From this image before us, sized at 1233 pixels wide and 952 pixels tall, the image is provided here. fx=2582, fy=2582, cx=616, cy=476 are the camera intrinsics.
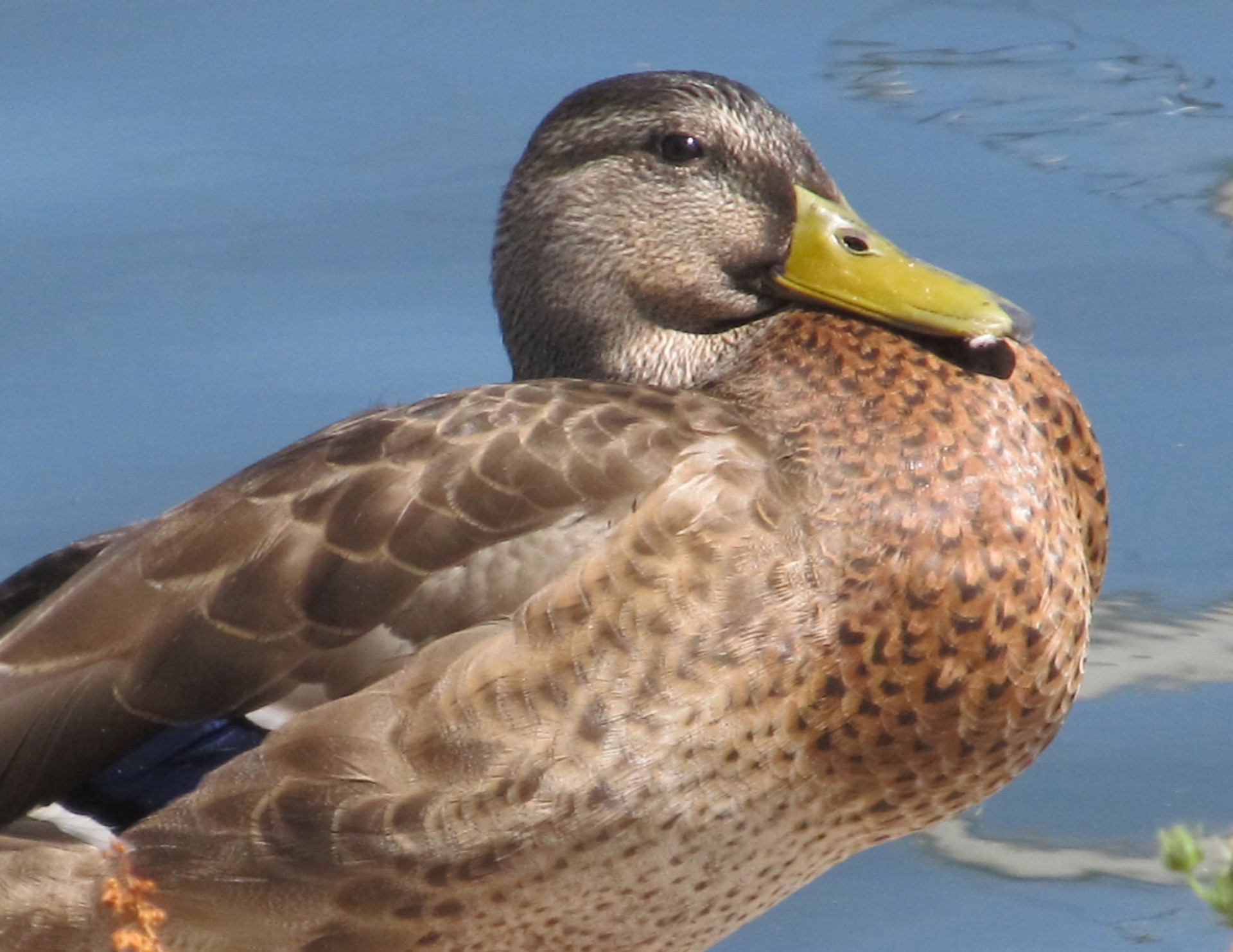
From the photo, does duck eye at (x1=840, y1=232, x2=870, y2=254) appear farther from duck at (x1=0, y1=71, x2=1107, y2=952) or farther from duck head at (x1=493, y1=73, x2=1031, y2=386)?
duck at (x1=0, y1=71, x2=1107, y2=952)

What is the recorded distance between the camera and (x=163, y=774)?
3721 millimetres

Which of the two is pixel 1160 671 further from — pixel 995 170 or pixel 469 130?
pixel 469 130

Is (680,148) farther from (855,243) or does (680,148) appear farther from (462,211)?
(462,211)

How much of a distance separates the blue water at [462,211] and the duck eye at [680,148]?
1.49 meters

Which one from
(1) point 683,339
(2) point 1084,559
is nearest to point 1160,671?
(2) point 1084,559

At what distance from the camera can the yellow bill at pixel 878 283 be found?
394 cm

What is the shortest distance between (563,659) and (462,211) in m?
3.01

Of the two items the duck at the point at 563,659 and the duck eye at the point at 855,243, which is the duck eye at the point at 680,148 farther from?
the duck at the point at 563,659

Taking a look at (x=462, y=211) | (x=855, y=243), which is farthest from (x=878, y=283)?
(x=462, y=211)

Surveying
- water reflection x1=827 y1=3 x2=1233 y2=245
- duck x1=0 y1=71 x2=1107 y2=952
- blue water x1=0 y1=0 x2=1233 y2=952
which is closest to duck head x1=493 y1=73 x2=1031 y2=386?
duck x1=0 y1=71 x2=1107 y2=952

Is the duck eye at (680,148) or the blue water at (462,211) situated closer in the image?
the duck eye at (680,148)

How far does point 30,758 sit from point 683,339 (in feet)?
3.97

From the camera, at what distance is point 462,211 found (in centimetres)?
644

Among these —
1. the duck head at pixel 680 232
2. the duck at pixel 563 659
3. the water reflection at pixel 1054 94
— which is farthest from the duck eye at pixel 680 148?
the water reflection at pixel 1054 94
